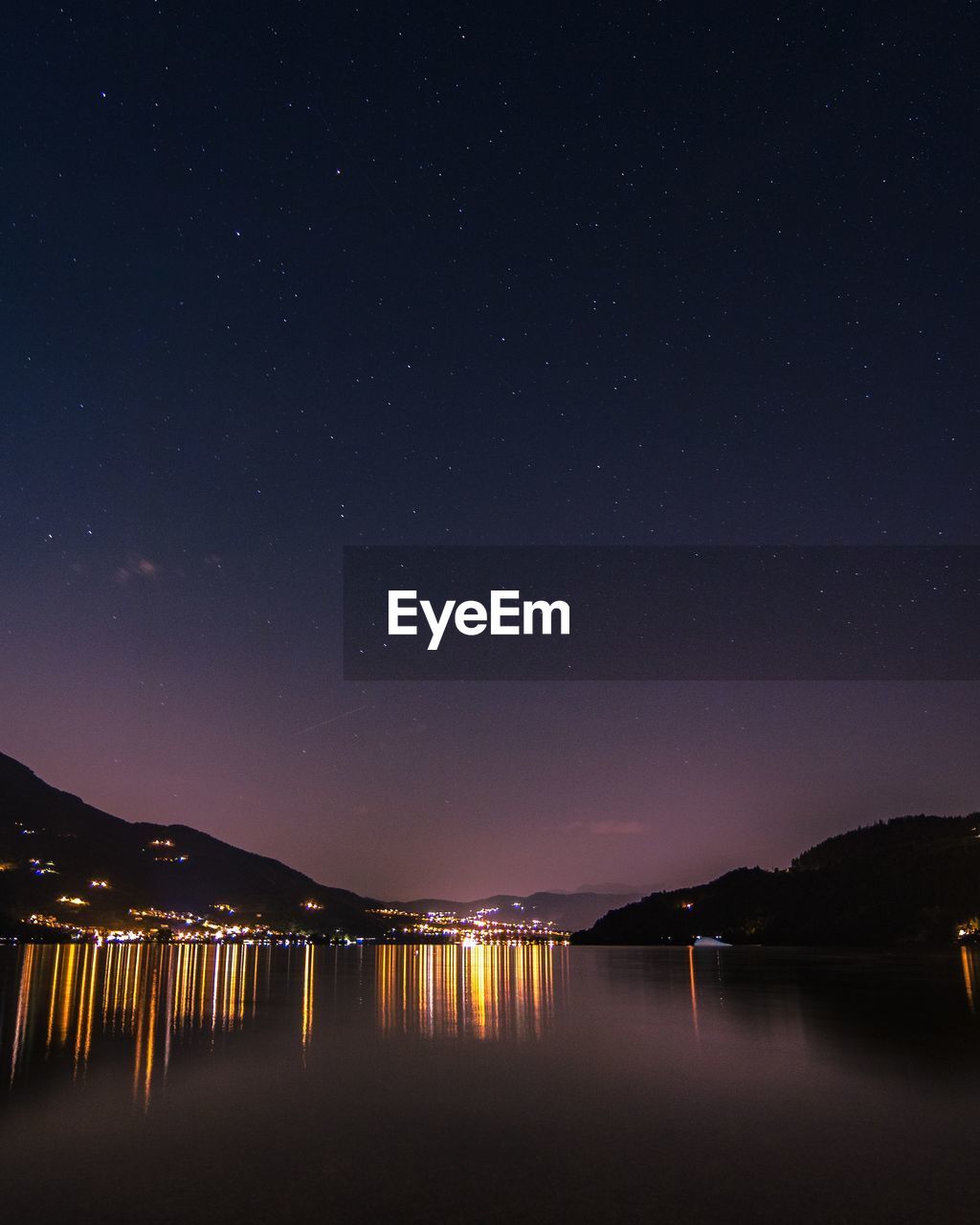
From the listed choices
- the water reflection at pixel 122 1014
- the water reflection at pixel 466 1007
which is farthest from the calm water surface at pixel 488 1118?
the water reflection at pixel 466 1007

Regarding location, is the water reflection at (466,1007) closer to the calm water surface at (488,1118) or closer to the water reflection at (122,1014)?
the calm water surface at (488,1118)

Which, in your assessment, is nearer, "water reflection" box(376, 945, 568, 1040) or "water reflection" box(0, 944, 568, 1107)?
"water reflection" box(0, 944, 568, 1107)

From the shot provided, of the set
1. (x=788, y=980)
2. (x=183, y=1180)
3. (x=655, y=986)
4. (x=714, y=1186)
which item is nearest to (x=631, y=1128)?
(x=714, y=1186)

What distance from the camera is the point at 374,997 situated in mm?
47062

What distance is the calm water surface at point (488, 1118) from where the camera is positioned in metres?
11.2

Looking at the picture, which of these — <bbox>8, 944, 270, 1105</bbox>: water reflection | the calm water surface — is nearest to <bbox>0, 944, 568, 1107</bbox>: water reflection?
<bbox>8, 944, 270, 1105</bbox>: water reflection

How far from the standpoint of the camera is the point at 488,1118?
1655 cm

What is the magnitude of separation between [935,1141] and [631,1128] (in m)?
4.66

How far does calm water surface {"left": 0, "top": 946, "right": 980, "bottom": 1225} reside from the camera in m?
11.2

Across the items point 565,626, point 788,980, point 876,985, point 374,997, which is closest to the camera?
point 565,626

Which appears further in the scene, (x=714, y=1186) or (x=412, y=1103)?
(x=412, y=1103)

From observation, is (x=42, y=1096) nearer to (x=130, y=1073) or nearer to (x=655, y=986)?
(x=130, y=1073)

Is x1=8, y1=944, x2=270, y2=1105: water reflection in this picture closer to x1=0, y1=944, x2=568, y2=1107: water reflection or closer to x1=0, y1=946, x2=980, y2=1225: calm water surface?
x1=0, y1=944, x2=568, y2=1107: water reflection

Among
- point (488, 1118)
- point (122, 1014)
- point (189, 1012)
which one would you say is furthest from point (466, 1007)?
point (488, 1118)
